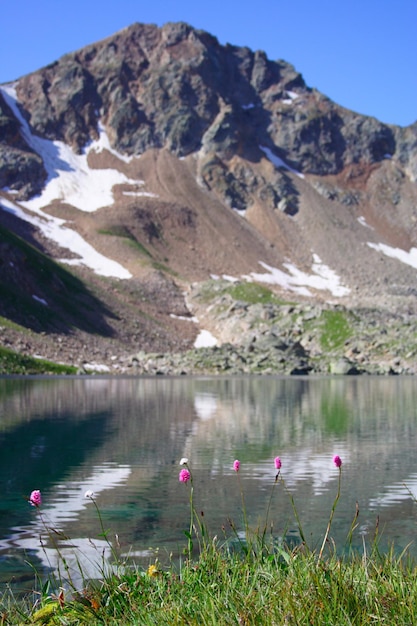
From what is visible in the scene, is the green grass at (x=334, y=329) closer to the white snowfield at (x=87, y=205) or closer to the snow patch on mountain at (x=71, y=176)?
the white snowfield at (x=87, y=205)

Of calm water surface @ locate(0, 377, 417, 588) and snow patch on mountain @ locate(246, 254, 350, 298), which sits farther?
snow patch on mountain @ locate(246, 254, 350, 298)

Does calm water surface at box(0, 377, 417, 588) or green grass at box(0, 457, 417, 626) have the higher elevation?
green grass at box(0, 457, 417, 626)

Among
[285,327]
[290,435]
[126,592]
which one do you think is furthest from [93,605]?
[285,327]

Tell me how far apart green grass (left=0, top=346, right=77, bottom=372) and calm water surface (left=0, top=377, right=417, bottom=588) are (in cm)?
3647

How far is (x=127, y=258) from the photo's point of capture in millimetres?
147375

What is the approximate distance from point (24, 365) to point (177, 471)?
6303 cm

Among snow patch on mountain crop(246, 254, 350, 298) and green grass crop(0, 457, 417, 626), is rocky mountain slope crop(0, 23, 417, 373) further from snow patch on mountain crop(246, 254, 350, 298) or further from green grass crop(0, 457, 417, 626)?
green grass crop(0, 457, 417, 626)

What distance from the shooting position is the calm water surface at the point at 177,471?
12.7 meters

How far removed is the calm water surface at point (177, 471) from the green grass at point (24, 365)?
36468mm

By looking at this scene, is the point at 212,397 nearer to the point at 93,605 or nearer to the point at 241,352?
the point at 93,605

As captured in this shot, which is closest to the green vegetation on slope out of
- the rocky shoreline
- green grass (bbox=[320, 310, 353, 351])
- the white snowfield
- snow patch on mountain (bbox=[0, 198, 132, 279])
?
the rocky shoreline

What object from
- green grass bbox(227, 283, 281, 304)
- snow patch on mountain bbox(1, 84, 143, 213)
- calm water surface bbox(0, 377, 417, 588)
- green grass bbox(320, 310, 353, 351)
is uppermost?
snow patch on mountain bbox(1, 84, 143, 213)

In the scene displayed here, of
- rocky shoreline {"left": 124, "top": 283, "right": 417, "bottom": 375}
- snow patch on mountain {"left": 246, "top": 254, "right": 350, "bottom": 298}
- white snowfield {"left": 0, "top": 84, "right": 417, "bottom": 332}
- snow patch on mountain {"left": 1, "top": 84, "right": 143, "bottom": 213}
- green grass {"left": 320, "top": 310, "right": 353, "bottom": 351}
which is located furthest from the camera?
snow patch on mountain {"left": 1, "top": 84, "right": 143, "bottom": 213}

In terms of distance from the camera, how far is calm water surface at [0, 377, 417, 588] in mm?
12719
